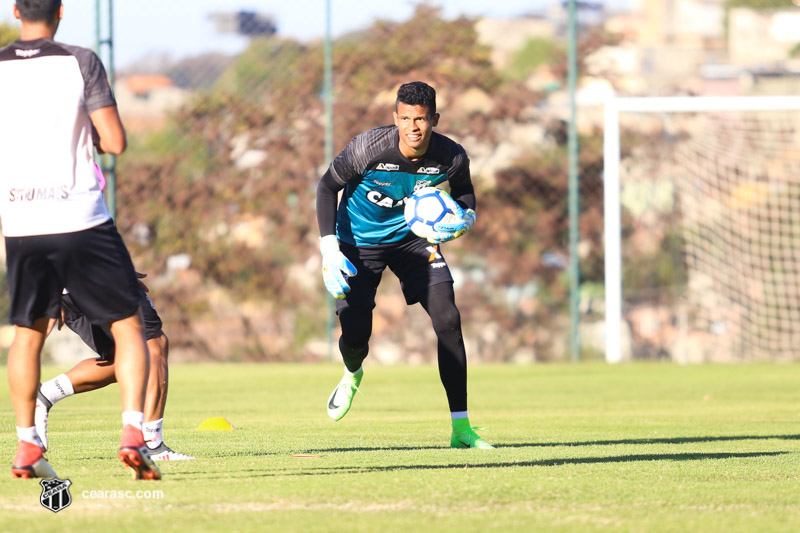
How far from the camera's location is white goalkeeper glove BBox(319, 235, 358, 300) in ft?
24.8

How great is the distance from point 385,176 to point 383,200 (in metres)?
0.20

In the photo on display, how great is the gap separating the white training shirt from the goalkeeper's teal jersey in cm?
273

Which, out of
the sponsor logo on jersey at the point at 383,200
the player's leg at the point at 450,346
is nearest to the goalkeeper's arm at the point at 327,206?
the sponsor logo on jersey at the point at 383,200

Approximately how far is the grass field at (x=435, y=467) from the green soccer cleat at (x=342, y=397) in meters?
0.13

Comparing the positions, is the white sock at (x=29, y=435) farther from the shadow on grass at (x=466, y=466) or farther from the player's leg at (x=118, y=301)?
the shadow on grass at (x=466, y=466)

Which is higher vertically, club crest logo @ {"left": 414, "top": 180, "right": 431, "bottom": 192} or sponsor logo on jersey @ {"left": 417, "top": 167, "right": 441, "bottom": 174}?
sponsor logo on jersey @ {"left": 417, "top": 167, "right": 441, "bottom": 174}

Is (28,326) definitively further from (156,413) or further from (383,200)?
(383,200)

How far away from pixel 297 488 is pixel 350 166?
3.04 meters

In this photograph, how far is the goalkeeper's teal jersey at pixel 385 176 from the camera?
7.65 meters

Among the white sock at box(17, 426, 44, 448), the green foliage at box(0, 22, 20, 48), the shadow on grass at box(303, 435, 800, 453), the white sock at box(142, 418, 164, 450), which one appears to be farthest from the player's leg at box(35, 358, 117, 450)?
the green foliage at box(0, 22, 20, 48)

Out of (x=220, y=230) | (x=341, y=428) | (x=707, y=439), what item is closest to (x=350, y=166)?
(x=341, y=428)

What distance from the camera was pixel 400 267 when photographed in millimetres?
8062

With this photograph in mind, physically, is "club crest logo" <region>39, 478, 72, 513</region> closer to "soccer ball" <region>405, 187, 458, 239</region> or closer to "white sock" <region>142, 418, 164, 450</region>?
"white sock" <region>142, 418, 164, 450</region>

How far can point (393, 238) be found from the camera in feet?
26.5
